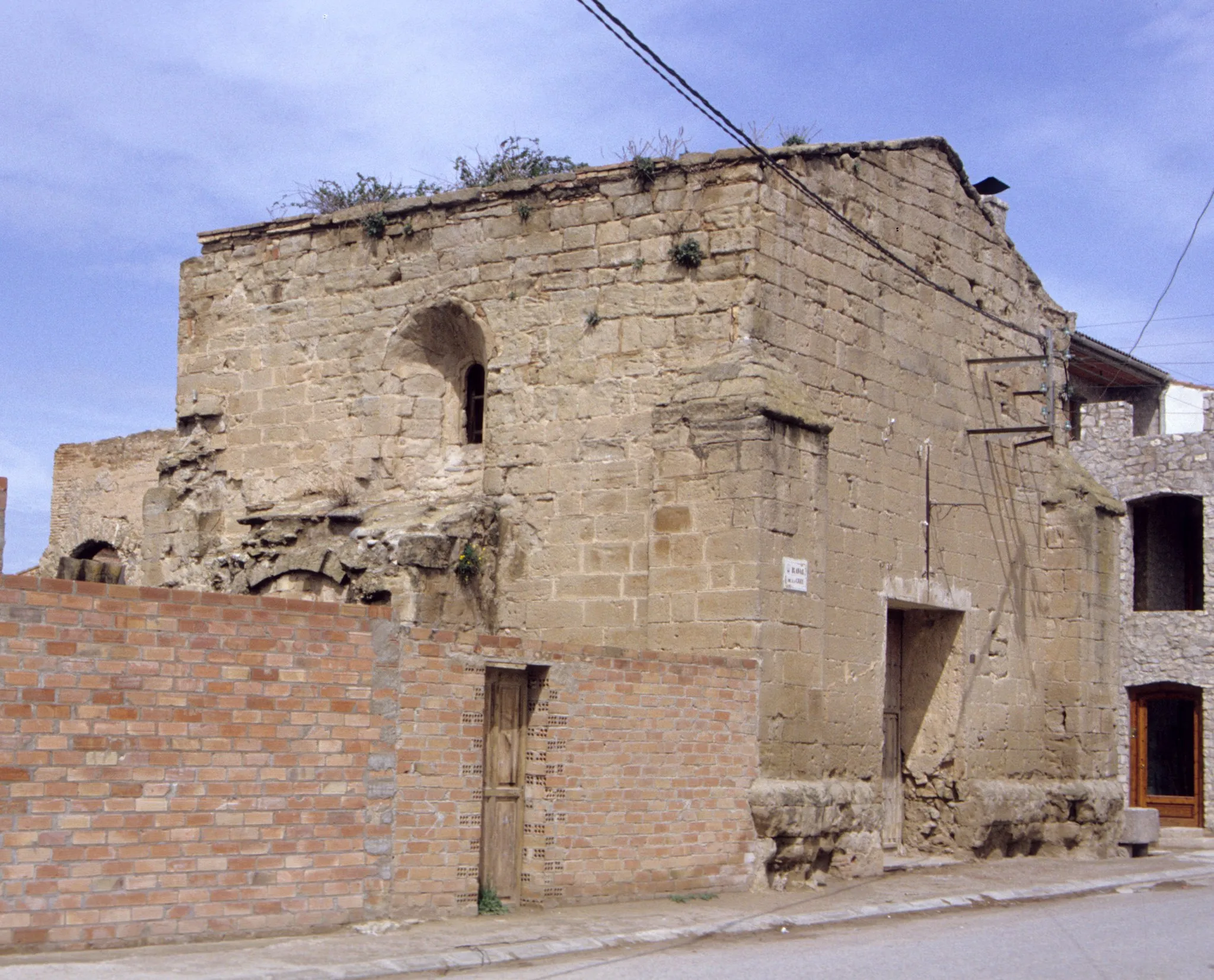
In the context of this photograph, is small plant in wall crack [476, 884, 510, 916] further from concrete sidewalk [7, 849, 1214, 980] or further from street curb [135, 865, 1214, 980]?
street curb [135, 865, 1214, 980]

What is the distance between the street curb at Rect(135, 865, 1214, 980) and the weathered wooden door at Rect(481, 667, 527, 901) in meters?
0.99

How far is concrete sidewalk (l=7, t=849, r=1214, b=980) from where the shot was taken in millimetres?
7094

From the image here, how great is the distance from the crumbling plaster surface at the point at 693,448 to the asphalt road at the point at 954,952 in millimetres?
1706

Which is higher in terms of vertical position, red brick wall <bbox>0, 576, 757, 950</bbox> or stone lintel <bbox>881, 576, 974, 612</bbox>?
stone lintel <bbox>881, 576, 974, 612</bbox>

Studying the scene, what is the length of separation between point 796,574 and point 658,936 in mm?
3345

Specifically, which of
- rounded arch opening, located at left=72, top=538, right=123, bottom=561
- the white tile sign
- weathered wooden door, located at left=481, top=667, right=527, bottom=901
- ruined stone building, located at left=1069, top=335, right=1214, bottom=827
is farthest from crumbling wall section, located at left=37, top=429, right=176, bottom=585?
ruined stone building, located at left=1069, top=335, right=1214, bottom=827

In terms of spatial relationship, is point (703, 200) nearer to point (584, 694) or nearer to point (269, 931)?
point (584, 694)

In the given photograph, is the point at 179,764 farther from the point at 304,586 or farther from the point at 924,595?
the point at 924,595

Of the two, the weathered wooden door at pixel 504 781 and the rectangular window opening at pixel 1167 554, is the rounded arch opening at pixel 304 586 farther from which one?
the rectangular window opening at pixel 1167 554

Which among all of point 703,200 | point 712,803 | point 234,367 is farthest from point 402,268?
point 712,803

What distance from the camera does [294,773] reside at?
818 cm

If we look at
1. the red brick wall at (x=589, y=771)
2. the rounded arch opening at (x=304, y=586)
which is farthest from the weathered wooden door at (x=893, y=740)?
the rounded arch opening at (x=304, y=586)

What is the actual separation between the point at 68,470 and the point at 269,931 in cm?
1604

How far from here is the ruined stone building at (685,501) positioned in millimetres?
10188
